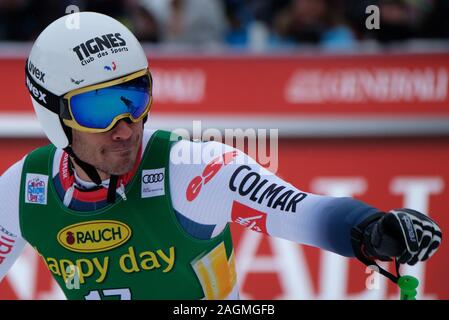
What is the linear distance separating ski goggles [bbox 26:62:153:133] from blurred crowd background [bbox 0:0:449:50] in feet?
14.7

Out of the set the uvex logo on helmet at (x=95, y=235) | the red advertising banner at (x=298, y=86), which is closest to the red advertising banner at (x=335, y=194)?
the red advertising banner at (x=298, y=86)

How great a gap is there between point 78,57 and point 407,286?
5.03 feet

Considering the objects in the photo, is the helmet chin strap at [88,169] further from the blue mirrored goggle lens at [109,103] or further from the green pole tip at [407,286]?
the green pole tip at [407,286]

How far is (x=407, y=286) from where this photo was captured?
126 inches

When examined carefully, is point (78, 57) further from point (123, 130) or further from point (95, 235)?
point (95, 235)

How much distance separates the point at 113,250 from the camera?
155 inches

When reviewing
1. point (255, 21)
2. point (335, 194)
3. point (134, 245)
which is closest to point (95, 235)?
point (134, 245)

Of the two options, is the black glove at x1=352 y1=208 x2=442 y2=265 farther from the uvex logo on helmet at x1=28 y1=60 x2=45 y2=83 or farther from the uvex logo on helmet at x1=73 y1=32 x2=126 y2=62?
the uvex logo on helmet at x1=28 y1=60 x2=45 y2=83

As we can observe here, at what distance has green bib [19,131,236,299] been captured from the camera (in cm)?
387

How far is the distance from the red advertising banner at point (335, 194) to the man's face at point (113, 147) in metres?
3.11

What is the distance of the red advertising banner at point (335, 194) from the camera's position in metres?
6.93

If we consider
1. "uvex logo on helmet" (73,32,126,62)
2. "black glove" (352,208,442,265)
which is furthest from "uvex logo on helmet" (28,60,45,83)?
"black glove" (352,208,442,265)
